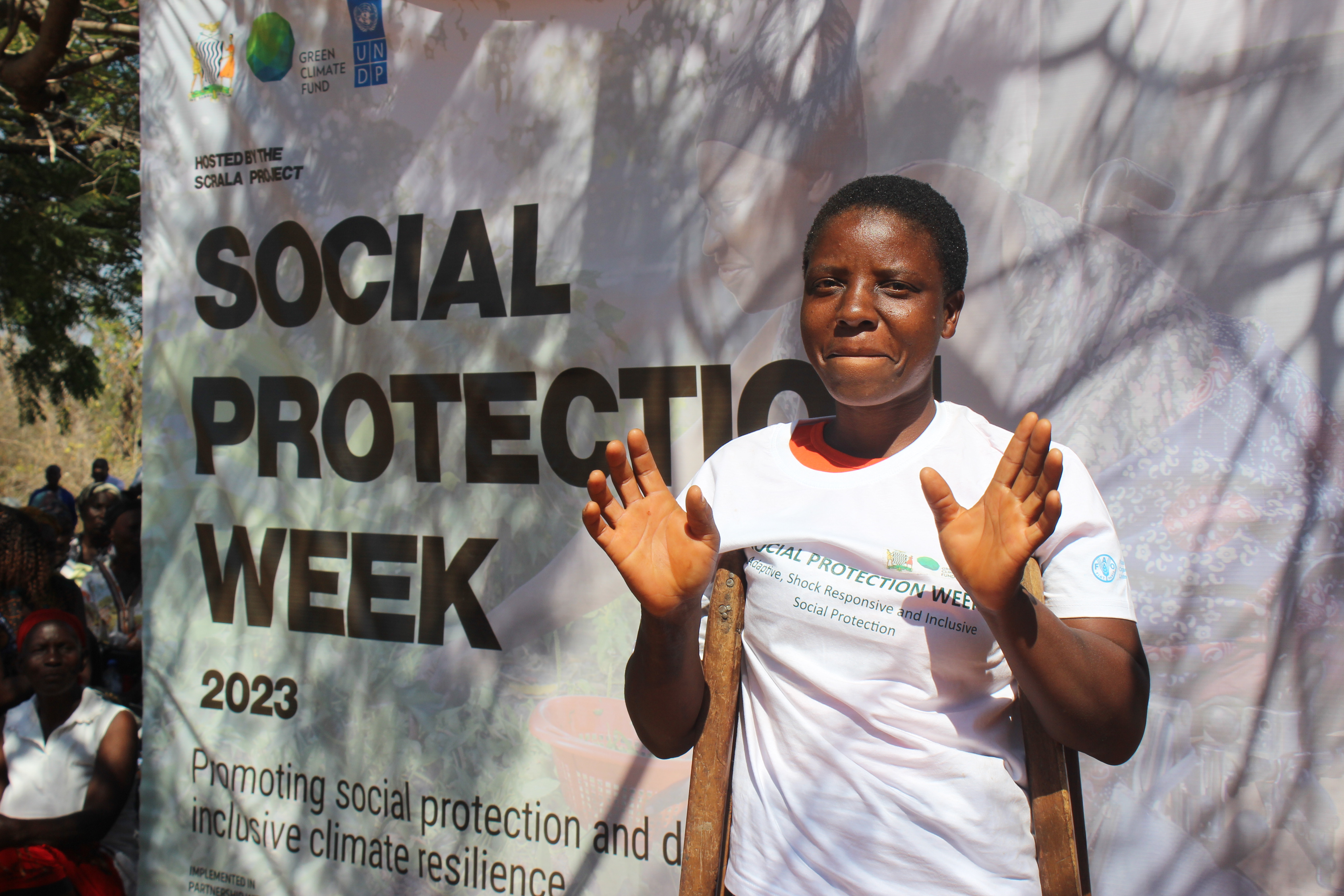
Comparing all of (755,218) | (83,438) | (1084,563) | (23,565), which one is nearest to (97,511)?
(23,565)

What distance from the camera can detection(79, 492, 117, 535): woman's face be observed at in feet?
18.9

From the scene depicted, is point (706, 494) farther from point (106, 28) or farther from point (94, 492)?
point (94, 492)

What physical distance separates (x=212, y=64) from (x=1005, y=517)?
3103mm

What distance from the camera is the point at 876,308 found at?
3.88 feet

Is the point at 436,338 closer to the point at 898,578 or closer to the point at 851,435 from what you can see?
the point at 851,435

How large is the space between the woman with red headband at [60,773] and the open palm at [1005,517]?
268 cm

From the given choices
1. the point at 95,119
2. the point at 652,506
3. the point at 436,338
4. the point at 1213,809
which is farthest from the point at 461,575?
the point at 95,119

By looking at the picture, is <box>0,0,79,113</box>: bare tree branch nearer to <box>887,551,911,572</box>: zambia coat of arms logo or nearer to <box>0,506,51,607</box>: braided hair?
<box>0,506,51,607</box>: braided hair

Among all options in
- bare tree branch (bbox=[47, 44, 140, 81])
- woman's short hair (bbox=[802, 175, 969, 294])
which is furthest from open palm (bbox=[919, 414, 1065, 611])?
bare tree branch (bbox=[47, 44, 140, 81])

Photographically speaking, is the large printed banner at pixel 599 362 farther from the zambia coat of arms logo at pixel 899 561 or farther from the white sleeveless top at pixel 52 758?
the white sleeveless top at pixel 52 758

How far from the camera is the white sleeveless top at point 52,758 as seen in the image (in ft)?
8.59

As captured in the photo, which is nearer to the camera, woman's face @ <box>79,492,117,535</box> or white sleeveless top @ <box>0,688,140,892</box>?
white sleeveless top @ <box>0,688,140,892</box>

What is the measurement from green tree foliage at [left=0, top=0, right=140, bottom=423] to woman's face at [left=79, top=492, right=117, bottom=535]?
1.00 meters

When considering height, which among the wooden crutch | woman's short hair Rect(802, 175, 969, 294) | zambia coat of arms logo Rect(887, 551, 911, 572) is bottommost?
the wooden crutch
